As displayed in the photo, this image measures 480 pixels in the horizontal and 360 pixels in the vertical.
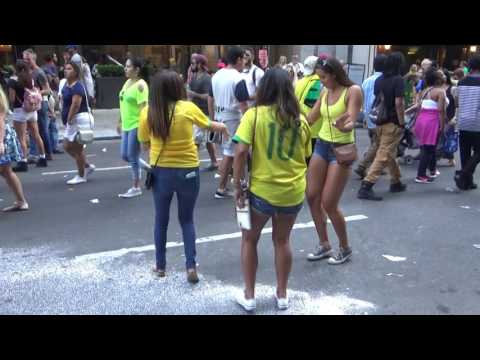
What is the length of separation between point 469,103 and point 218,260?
4152mm

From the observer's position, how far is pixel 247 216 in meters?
3.40

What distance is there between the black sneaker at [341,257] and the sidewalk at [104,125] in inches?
316

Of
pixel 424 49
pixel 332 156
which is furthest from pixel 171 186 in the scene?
pixel 424 49

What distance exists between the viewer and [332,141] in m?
4.23

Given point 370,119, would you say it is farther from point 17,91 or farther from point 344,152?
point 17,91

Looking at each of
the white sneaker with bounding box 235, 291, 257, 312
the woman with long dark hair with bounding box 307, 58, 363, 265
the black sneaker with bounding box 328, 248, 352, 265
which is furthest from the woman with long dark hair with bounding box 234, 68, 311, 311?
the black sneaker with bounding box 328, 248, 352, 265

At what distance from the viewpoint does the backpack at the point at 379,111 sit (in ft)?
20.9

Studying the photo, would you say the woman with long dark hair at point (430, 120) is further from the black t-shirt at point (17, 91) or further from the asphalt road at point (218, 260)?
the black t-shirt at point (17, 91)

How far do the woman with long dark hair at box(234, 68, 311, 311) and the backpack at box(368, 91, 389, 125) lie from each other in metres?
3.26

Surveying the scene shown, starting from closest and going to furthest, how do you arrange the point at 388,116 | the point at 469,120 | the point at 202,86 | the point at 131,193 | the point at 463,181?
1. the point at 388,116
2. the point at 469,120
3. the point at 131,193
4. the point at 463,181
5. the point at 202,86

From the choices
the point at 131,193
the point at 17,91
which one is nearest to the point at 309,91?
the point at 131,193

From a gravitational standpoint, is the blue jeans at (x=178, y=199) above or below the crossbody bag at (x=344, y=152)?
below

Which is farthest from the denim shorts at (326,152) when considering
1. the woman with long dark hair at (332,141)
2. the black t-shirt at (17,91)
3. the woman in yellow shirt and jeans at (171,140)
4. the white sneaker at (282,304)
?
the black t-shirt at (17,91)
